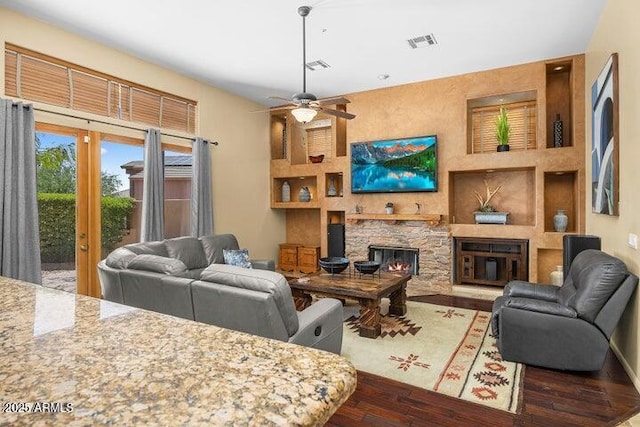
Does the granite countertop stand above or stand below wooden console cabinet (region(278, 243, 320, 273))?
above

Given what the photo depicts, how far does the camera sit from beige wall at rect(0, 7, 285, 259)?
4043 millimetres

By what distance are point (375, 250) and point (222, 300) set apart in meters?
4.32

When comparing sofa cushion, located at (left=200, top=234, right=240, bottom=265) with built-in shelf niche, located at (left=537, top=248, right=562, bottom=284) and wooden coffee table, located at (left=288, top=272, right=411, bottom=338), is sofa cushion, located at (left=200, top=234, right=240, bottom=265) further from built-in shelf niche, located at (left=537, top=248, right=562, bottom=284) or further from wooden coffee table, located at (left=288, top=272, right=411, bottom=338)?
built-in shelf niche, located at (left=537, top=248, right=562, bottom=284)

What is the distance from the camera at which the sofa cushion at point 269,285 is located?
2416 mm

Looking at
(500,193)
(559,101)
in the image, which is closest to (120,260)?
(500,193)

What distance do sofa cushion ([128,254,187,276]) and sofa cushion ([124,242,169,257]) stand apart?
3.59 ft

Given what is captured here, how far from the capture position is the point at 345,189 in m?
6.76

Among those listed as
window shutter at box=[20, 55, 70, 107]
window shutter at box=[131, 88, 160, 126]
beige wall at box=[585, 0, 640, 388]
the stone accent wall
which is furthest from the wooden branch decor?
window shutter at box=[20, 55, 70, 107]

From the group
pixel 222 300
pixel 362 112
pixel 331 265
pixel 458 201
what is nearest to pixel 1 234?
pixel 222 300

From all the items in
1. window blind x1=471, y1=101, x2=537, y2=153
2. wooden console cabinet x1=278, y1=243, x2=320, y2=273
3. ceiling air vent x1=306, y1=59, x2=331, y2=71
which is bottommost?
wooden console cabinet x1=278, y1=243, x2=320, y2=273

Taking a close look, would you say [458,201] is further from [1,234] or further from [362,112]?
[1,234]

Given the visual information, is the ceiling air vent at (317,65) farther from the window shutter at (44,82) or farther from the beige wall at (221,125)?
the window shutter at (44,82)

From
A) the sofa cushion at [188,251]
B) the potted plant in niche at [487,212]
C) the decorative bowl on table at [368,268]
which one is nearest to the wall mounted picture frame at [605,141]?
the potted plant in niche at [487,212]

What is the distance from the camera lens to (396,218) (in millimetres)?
6098
